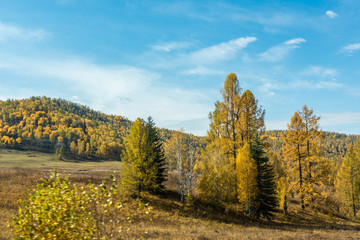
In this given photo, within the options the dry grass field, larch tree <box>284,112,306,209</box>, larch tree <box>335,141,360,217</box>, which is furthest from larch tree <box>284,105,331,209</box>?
larch tree <box>335,141,360,217</box>

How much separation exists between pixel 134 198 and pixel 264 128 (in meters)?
19.2

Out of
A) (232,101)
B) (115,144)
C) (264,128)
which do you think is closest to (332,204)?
(264,128)

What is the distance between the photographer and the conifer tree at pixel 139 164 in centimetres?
2759

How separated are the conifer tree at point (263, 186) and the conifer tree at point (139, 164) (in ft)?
42.5

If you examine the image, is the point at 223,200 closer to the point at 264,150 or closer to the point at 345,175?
the point at 264,150

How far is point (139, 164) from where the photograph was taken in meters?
28.0

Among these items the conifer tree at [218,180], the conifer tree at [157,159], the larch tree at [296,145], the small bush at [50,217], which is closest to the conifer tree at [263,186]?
the conifer tree at [218,180]

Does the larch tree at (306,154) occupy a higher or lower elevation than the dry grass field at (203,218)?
higher

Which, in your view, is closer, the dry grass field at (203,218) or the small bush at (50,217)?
the small bush at (50,217)

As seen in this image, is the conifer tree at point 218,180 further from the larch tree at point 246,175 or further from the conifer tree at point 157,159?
the conifer tree at point 157,159

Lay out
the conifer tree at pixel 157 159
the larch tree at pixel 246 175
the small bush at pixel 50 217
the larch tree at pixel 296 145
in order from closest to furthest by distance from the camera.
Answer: the small bush at pixel 50 217, the larch tree at pixel 246 175, the conifer tree at pixel 157 159, the larch tree at pixel 296 145

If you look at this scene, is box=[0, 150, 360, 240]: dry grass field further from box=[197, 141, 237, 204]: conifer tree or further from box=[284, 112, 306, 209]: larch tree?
box=[284, 112, 306, 209]: larch tree

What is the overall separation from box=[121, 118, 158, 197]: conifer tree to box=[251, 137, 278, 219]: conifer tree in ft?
42.5

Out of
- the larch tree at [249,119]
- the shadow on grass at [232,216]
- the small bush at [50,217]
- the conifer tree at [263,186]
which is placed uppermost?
the larch tree at [249,119]
